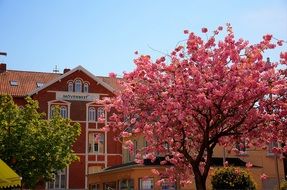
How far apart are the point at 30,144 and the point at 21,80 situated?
19.5 metres

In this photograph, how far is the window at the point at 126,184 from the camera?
107 feet

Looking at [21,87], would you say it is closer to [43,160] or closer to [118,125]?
[43,160]

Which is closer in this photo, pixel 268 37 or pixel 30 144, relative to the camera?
pixel 268 37

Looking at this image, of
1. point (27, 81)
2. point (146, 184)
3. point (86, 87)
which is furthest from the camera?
point (27, 81)

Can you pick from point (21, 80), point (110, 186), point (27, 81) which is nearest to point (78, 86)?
point (27, 81)

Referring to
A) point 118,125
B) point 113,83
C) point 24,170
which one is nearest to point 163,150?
point 118,125

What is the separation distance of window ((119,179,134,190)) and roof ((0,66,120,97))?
17.5m

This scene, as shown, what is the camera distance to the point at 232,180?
25.8 meters

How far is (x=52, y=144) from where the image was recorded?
117ft

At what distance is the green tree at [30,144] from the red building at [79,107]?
12.2m

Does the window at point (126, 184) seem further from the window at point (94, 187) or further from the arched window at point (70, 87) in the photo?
the arched window at point (70, 87)

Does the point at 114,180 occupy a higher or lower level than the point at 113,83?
lower

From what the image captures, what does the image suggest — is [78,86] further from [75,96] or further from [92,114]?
[92,114]

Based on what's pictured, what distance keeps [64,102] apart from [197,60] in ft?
117
